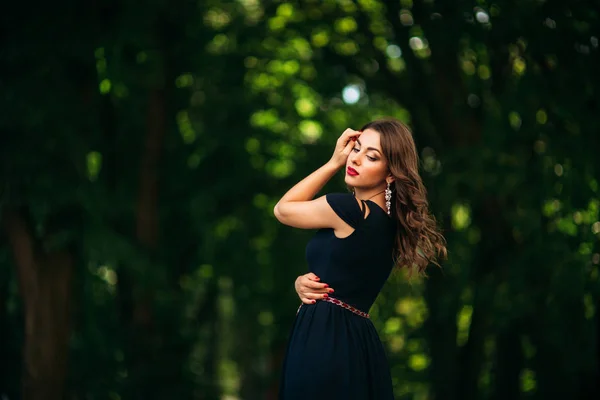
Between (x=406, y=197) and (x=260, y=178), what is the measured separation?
10.3m

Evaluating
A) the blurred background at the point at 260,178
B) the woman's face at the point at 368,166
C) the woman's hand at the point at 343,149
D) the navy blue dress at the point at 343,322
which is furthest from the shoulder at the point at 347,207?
the blurred background at the point at 260,178

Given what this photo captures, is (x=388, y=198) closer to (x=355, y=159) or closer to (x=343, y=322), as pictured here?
(x=355, y=159)

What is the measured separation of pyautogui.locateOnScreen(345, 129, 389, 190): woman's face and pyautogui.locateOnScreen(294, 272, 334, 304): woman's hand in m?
0.47

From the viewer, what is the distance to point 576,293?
1031 centimetres

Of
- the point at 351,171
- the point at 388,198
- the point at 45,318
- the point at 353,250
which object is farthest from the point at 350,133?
the point at 45,318

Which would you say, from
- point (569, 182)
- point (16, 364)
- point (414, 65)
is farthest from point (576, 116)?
point (16, 364)

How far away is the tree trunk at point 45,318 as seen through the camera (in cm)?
955

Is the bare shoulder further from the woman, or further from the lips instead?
the lips

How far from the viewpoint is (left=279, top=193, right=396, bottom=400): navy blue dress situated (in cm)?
443

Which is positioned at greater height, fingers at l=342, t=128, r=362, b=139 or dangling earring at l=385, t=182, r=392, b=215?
fingers at l=342, t=128, r=362, b=139

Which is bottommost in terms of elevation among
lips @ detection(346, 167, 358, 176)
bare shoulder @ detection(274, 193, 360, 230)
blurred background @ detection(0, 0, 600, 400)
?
blurred background @ detection(0, 0, 600, 400)

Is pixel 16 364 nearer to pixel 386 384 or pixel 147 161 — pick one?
pixel 147 161

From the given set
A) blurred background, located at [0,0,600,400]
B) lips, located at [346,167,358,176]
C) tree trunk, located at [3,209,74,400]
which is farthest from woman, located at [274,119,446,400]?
tree trunk, located at [3,209,74,400]

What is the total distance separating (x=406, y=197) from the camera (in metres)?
4.50
